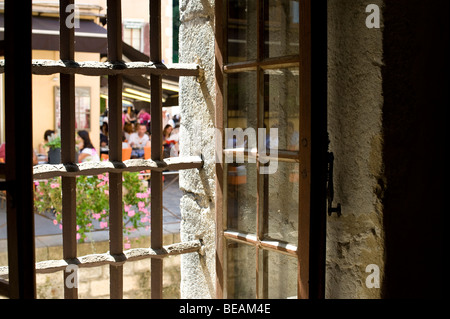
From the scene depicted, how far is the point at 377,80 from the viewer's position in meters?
2.17

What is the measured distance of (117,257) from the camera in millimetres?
2957

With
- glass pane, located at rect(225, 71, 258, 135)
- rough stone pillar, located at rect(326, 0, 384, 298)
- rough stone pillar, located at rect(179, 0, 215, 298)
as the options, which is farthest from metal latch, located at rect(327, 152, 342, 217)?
rough stone pillar, located at rect(179, 0, 215, 298)

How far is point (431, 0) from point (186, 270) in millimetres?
1902

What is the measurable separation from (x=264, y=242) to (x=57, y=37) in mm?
5358

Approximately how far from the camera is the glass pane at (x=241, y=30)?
2.81 meters

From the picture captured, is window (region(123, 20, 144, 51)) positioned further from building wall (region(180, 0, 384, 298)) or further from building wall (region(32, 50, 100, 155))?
building wall (region(180, 0, 384, 298))

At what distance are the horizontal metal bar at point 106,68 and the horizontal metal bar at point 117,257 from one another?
0.84 metres

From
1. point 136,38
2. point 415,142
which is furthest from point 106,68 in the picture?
point 136,38

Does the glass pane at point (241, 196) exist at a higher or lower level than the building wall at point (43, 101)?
lower

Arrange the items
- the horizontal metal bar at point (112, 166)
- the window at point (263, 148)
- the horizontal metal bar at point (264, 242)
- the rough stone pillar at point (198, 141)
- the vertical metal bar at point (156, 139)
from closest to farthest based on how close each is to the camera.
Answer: the window at point (263, 148)
the horizontal metal bar at point (264, 242)
the horizontal metal bar at point (112, 166)
the vertical metal bar at point (156, 139)
the rough stone pillar at point (198, 141)

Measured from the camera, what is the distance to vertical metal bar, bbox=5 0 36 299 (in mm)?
1670

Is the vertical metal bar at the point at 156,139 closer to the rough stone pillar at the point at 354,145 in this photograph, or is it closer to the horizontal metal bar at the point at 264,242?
the horizontal metal bar at the point at 264,242

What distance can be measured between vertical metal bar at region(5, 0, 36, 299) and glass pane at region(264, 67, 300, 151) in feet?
3.78

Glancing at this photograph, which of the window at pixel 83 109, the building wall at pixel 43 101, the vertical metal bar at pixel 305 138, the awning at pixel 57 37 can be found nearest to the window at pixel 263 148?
the vertical metal bar at pixel 305 138
